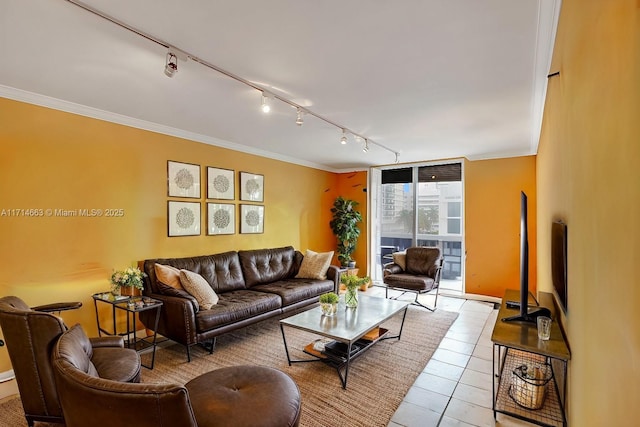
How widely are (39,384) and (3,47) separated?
2.14 meters

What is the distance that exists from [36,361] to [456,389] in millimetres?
2952

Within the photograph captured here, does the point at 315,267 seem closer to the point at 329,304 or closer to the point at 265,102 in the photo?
the point at 329,304

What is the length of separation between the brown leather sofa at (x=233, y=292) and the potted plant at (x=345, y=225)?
1355mm

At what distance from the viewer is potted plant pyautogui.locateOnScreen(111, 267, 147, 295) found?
10.3 feet

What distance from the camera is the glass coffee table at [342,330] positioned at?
2.75 metres

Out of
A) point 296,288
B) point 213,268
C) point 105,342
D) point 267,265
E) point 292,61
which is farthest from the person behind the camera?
point 267,265

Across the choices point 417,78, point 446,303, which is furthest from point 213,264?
point 446,303

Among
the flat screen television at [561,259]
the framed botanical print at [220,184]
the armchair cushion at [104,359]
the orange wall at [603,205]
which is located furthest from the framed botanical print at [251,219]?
the orange wall at [603,205]

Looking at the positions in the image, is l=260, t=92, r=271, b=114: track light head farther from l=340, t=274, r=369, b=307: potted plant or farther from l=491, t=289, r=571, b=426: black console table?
l=491, t=289, r=571, b=426: black console table

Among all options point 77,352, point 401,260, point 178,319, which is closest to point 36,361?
point 77,352

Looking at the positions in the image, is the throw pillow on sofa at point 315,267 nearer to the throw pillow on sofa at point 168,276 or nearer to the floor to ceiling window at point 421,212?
the throw pillow on sofa at point 168,276

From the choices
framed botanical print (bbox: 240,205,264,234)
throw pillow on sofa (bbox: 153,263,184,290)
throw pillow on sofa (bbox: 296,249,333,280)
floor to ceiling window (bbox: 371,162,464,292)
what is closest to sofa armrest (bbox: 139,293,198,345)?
throw pillow on sofa (bbox: 153,263,184,290)

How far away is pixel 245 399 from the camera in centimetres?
166

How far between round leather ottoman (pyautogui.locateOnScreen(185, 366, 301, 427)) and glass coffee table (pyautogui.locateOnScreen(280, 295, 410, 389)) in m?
0.91
